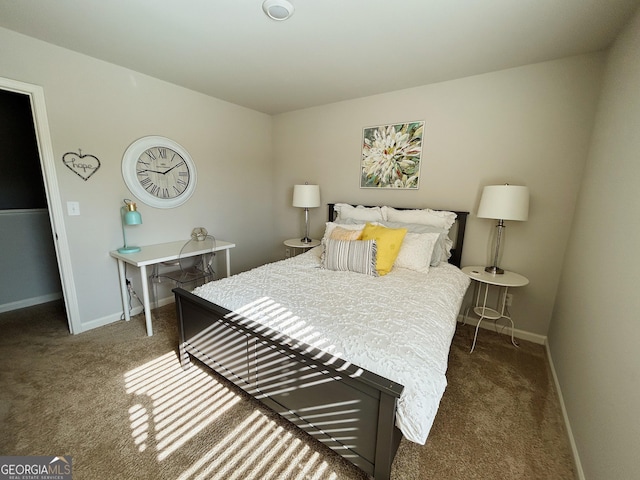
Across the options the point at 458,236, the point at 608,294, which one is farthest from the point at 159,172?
the point at 608,294

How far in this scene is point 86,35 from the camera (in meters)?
1.92

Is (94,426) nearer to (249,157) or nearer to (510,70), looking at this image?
(249,157)

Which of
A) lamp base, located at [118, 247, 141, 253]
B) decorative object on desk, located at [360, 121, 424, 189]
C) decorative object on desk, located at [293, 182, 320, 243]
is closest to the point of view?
lamp base, located at [118, 247, 141, 253]

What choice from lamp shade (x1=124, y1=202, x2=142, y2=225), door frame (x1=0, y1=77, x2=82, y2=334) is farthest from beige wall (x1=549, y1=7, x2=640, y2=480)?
door frame (x1=0, y1=77, x2=82, y2=334)

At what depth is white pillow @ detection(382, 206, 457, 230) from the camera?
255cm

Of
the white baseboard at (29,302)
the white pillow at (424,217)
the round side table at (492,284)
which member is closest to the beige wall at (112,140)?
the white baseboard at (29,302)

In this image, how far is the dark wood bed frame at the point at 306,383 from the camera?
110 cm

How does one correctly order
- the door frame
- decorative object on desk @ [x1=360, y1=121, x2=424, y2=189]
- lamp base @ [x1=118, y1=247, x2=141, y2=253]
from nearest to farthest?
the door frame → lamp base @ [x1=118, y1=247, x2=141, y2=253] → decorative object on desk @ [x1=360, y1=121, x2=424, y2=189]

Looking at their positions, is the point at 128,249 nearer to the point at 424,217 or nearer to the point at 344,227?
the point at 344,227

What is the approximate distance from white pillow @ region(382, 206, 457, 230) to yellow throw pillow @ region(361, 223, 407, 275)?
0.41m

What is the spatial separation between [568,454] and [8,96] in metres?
5.69

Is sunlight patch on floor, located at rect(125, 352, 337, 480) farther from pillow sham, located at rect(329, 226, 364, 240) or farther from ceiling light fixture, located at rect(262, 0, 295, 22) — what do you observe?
ceiling light fixture, located at rect(262, 0, 295, 22)

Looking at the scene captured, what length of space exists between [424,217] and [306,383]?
6.39 feet

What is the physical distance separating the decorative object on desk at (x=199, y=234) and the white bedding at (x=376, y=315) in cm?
130
